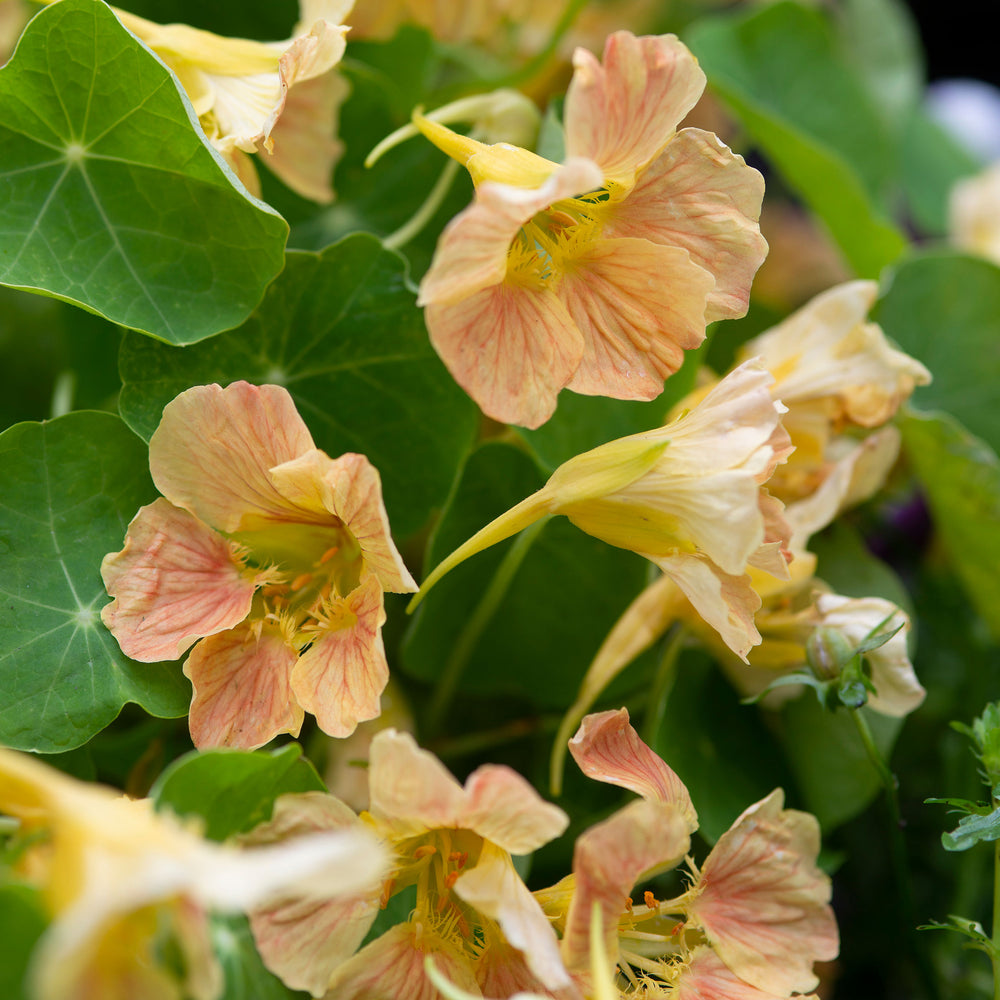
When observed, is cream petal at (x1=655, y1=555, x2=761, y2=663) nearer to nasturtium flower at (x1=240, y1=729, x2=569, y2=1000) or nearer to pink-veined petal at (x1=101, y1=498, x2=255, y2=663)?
nasturtium flower at (x1=240, y1=729, x2=569, y2=1000)

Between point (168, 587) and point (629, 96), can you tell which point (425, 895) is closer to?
point (168, 587)

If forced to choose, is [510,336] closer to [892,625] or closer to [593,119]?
[593,119]

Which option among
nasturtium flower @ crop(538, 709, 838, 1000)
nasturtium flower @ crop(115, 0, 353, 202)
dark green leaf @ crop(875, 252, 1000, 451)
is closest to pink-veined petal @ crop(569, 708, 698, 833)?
nasturtium flower @ crop(538, 709, 838, 1000)

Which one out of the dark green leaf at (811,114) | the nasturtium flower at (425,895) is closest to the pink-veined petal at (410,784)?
the nasturtium flower at (425,895)

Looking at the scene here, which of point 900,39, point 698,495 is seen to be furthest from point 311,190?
point 900,39

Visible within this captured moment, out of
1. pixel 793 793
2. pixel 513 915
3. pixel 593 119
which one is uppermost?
pixel 593 119

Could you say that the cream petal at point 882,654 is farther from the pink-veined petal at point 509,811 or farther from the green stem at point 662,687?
the pink-veined petal at point 509,811
